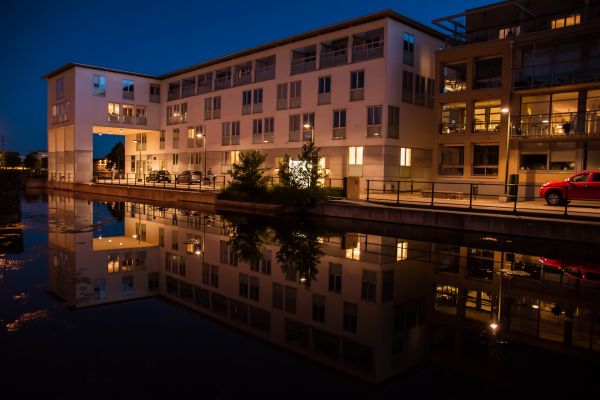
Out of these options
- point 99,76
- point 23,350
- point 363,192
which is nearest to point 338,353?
point 23,350

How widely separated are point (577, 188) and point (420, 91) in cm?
1844

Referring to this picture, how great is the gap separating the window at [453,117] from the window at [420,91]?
393 centimetres

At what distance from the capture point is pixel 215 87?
54469 mm

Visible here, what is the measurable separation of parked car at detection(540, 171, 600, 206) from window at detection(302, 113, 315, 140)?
70.1 feet

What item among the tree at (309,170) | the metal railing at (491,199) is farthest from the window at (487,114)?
the tree at (309,170)

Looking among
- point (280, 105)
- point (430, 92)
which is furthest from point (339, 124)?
point (430, 92)

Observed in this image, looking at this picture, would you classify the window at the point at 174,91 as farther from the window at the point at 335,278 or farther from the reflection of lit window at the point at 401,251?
the window at the point at 335,278

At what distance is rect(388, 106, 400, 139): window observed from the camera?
3738cm

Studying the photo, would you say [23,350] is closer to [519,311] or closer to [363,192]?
[519,311]

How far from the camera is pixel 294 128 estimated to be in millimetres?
44188

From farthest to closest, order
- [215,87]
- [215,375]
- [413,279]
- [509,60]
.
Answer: [215,87], [509,60], [413,279], [215,375]

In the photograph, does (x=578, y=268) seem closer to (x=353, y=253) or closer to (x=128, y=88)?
(x=353, y=253)

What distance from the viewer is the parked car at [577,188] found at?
23547mm

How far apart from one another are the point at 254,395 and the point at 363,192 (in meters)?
30.5
